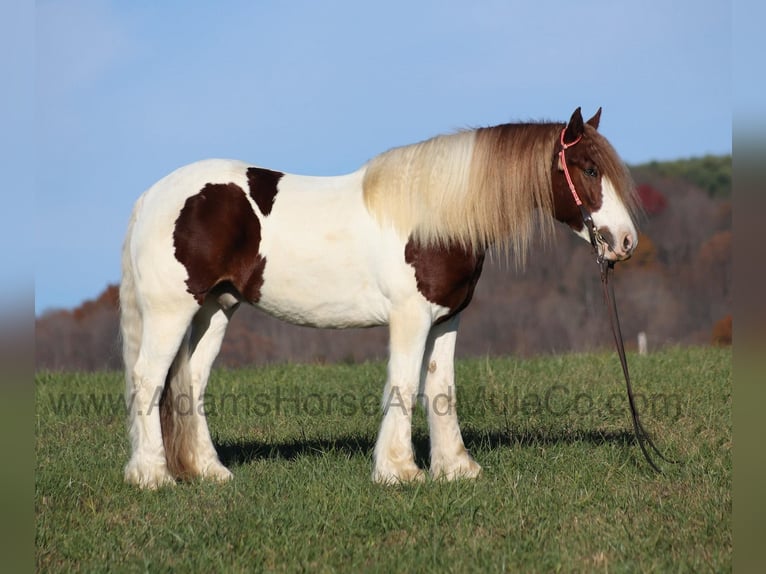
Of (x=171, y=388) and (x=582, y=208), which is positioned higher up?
(x=582, y=208)

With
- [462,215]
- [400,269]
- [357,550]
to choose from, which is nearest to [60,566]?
[357,550]

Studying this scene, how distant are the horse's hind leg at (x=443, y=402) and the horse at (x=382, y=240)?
0.02 metres

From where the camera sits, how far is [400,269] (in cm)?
508

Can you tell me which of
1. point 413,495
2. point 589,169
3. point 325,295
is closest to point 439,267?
point 325,295

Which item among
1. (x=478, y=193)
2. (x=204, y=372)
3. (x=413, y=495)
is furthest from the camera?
(x=204, y=372)

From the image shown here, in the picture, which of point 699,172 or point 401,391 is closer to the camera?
point 401,391

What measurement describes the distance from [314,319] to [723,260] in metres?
31.2

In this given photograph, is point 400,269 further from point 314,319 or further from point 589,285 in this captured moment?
point 589,285

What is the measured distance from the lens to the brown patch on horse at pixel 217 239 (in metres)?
5.19

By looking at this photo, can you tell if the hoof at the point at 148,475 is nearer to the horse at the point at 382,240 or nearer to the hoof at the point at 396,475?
the horse at the point at 382,240

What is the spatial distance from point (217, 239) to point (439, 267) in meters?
1.48

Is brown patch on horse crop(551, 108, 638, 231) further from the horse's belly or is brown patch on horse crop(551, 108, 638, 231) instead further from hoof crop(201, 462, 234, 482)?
hoof crop(201, 462, 234, 482)

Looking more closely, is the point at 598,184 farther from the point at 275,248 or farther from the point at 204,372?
the point at 204,372

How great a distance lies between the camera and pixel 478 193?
5.11m
